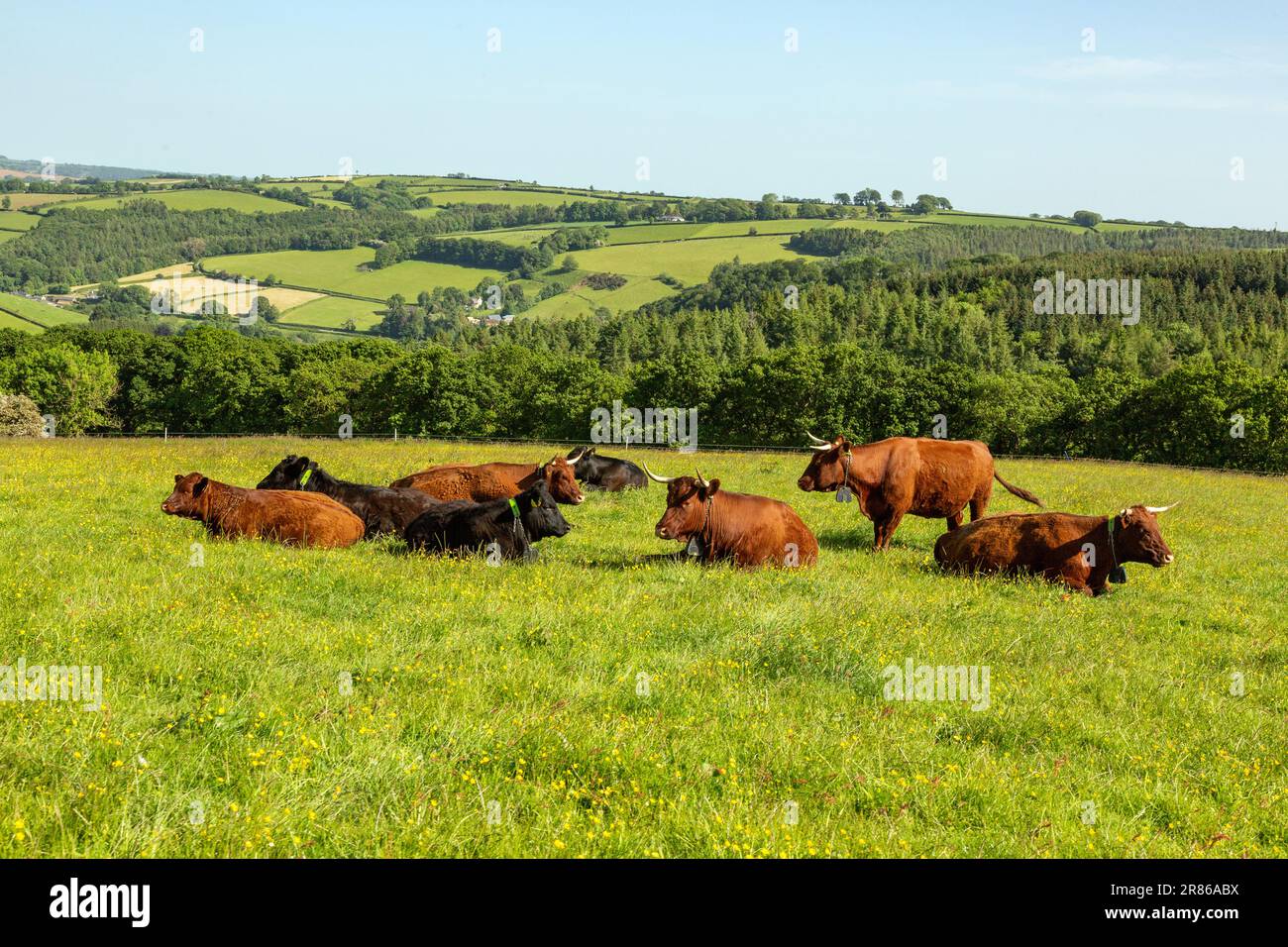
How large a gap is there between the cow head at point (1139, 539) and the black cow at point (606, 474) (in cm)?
1216

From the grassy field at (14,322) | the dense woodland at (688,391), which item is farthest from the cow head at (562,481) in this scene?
the grassy field at (14,322)

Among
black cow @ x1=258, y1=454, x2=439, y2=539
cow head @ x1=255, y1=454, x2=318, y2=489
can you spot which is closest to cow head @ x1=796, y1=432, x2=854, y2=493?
Result: black cow @ x1=258, y1=454, x2=439, y2=539

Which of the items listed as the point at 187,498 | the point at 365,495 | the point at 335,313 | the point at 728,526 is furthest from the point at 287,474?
the point at 335,313

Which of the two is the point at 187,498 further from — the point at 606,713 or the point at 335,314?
the point at 335,314

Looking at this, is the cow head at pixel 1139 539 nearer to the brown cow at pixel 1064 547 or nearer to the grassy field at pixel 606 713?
the brown cow at pixel 1064 547

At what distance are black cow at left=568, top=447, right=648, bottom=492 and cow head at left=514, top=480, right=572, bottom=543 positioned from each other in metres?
8.38

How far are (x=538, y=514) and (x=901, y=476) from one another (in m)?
6.64

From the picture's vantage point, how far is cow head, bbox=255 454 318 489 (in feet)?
52.6

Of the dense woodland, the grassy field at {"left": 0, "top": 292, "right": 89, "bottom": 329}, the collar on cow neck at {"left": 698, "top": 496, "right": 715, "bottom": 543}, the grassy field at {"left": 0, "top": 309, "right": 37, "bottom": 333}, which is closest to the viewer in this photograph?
the collar on cow neck at {"left": 698, "top": 496, "right": 715, "bottom": 543}

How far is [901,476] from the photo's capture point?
16562 millimetres

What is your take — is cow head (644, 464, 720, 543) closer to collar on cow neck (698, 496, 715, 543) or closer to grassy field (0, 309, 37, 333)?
collar on cow neck (698, 496, 715, 543)

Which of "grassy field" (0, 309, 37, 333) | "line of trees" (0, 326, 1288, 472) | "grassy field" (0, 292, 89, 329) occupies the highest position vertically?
"grassy field" (0, 292, 89, 329)

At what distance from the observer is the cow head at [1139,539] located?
13.2 metres
